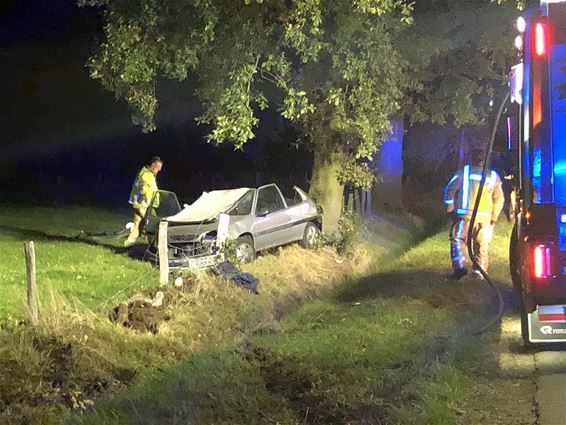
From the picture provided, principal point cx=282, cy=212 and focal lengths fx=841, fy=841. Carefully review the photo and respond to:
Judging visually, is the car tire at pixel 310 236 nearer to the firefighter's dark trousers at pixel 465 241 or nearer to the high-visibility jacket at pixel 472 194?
the firefighter's dark trousers at pixel 465 241

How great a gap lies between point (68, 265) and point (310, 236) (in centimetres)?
443

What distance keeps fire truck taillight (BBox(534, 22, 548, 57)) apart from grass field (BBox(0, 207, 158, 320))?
5376 millimetres

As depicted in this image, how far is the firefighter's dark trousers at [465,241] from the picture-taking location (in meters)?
11.3

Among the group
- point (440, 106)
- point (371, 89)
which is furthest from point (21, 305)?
point (440, 106)

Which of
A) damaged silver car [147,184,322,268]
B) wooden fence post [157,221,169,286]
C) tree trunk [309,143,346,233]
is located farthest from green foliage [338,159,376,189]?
wooden fence post [157,221,169,286]

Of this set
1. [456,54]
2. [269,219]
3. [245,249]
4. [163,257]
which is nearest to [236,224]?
[245,249]

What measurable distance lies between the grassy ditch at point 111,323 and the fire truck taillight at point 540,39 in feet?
11.7

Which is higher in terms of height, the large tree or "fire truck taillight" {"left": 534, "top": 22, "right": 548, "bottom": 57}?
the large tree

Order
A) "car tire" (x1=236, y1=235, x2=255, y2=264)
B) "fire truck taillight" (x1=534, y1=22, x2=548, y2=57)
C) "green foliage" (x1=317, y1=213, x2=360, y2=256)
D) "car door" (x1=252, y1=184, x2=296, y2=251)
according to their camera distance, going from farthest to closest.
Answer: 1. "green foliage" (x1=317, y1=213, x2=360, y2=256)
2. "car door" (x1=252, y1=184, x2=296, y2=251)
3. "car tire" (x1=236, y1=235, x2=255, y2=264)
4. "fire truck taillight" (x1=534, y1=22, x2=548, y2=57)

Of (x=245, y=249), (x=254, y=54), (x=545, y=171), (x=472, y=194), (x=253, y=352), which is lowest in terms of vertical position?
(x=253, y=352)

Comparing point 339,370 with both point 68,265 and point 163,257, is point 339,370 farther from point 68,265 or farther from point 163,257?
point 68,265

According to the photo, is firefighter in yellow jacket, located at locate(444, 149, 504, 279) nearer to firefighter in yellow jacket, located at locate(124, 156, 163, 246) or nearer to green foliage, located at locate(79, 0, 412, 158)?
green foliage, located at locate(79, 0, 412, 158)

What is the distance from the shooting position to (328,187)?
16359 mm

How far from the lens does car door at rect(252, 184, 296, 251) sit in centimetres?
1370
